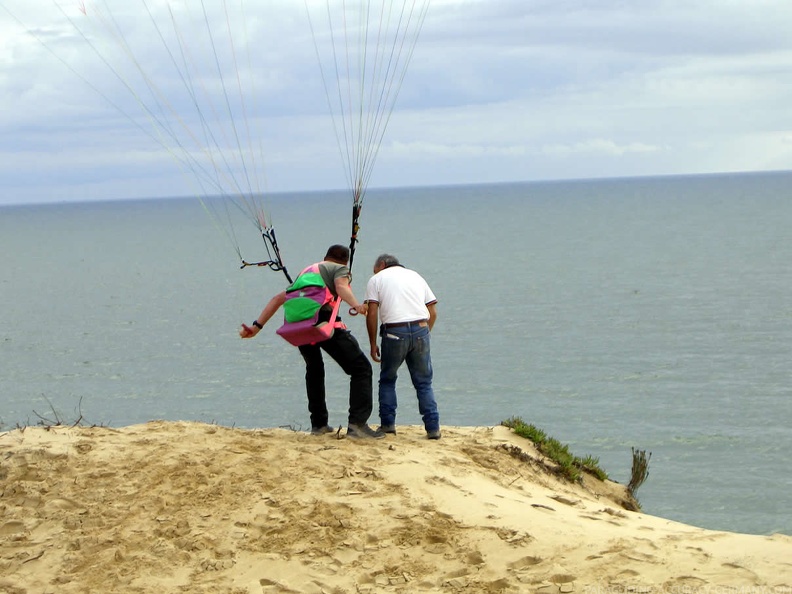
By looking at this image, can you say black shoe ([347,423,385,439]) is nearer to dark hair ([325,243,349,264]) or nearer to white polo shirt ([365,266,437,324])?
white polo shirt ([365,266,437,324])

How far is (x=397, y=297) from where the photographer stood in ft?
33.2

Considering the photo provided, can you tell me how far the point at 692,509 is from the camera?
1645 cm

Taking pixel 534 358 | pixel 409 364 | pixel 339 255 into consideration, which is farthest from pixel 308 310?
pixel 534 358

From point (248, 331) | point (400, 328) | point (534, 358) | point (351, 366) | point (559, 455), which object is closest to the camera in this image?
point (400, 328)

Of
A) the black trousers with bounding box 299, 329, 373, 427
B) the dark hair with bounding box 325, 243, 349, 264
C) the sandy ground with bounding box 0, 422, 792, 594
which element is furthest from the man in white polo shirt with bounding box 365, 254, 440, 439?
the sandy ground with bounding box 0, 422, 792, 594

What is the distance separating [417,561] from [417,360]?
3.02 metres

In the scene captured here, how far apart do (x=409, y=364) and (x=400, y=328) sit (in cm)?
41

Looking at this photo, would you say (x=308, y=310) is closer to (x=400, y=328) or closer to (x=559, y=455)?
(x=400, y=328)

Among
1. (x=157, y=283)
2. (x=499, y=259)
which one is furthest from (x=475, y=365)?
(x=499, y=259)

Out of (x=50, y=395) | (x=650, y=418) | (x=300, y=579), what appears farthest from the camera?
(x=50, y=395)

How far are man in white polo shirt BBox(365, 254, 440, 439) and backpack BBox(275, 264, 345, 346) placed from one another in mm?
417

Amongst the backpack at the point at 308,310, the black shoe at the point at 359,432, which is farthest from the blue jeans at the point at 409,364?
the backpack at the point at 308,310

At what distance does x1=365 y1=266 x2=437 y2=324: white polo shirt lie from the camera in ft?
33.2

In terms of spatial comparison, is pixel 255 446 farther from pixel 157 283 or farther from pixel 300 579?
pixel 157 283
